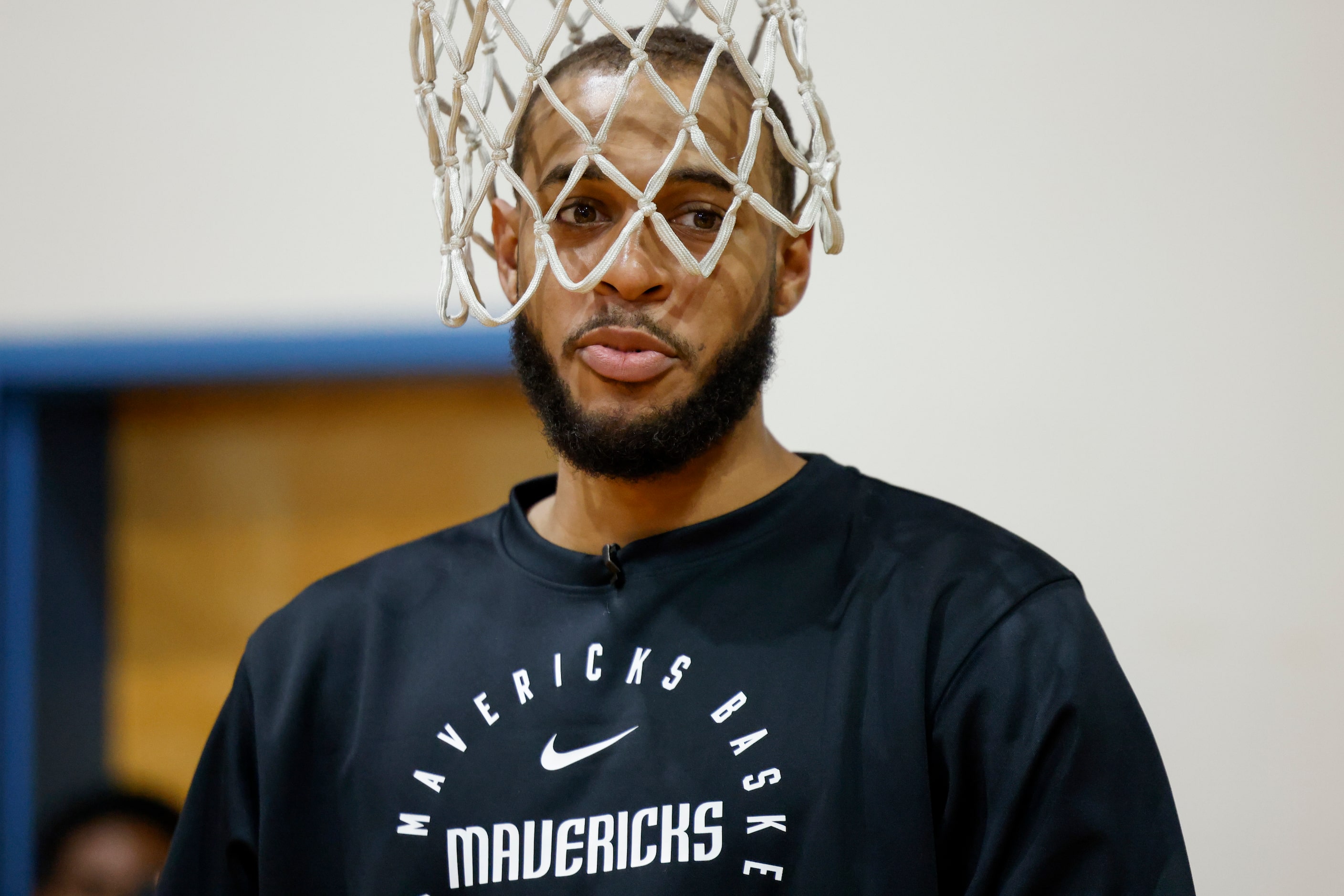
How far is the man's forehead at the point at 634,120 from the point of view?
1.01 meters

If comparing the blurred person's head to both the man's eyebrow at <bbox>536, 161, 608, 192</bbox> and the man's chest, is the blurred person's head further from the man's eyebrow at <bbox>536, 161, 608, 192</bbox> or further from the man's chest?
the man's eyebrow at <bbox>536, 161, 608, 192</bbox>

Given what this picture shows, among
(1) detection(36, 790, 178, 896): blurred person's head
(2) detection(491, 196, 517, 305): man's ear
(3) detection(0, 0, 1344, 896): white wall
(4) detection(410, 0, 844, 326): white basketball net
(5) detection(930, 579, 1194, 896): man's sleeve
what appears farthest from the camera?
(1) detection(36, 790, 178, 896): blurred person's head

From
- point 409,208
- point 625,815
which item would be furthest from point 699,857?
point 409,208

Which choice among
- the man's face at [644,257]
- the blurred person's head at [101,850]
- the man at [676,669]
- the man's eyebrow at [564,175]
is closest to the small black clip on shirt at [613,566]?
the man at [676,669]

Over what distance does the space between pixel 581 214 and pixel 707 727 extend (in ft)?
1.57

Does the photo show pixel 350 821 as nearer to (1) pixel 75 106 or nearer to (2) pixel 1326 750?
(2) pixel 1326 750

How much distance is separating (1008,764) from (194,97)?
1.60 meters

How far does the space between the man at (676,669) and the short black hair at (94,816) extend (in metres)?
0.90

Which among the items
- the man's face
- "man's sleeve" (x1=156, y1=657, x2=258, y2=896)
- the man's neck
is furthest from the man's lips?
"man's sleeve" (x1=156, y1=657, x2=258, y2=896)

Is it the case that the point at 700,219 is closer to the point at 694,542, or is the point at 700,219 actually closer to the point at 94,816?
the point at 694,542

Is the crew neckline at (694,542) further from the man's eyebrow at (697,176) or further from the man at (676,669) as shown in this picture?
the man's eyebrow at (697,176)

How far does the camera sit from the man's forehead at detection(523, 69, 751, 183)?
3.30 feet

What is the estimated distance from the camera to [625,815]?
932 mm

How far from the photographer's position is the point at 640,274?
0.98m
